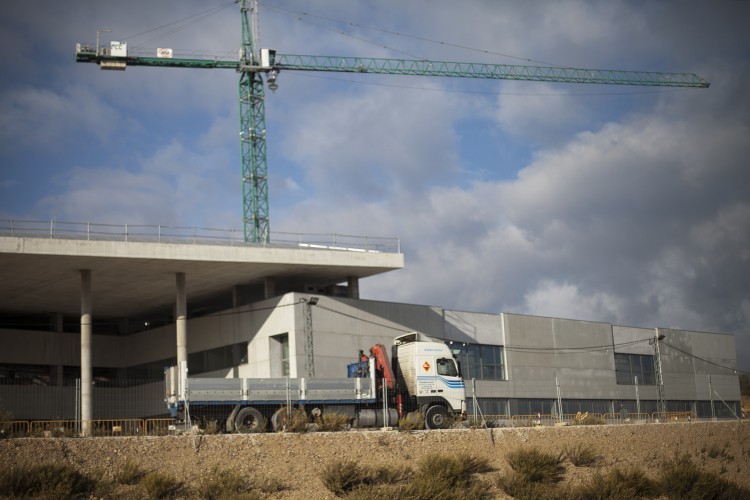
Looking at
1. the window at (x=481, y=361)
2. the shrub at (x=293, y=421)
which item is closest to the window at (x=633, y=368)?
the window at (x=481, y=361)

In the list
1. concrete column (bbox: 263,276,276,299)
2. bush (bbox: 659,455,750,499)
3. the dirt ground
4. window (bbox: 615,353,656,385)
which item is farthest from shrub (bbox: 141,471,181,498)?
window (bbox: 615,353,656,385)

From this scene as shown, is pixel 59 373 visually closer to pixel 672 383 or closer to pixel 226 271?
pixel 226 271

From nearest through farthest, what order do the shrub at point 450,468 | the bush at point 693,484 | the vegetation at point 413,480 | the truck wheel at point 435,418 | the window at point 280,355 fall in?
1. the vegetation at point 413,480
2. the shrub at point 450,468
3. the bush at point 693,484
4. the truck wheel at point 435,418
5. the window at point 280,355

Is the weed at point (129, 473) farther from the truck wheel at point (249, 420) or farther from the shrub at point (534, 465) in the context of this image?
the shrub at point (534, 465)

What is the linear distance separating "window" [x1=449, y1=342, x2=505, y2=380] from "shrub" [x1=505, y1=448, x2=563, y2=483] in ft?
70.3

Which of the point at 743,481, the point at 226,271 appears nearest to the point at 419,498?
the point at 743,481

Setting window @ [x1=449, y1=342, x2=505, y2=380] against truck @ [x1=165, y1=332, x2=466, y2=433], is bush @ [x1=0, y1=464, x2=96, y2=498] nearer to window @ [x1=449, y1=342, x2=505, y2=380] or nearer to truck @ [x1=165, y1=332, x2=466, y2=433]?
truck @ [x1=165, y1=332, x2=466, y2=433]

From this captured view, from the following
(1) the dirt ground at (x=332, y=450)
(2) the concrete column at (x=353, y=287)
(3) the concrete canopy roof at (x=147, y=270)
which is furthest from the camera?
(2) the concrete column at (x=353, y=287)

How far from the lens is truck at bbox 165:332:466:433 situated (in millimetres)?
30281

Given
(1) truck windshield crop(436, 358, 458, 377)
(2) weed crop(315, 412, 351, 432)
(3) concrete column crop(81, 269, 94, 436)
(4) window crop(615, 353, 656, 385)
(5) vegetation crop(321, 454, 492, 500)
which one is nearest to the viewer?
(5) vegetation crop(321, 454, 492, 500)

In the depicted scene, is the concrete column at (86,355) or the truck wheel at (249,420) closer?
the truck wheel at (249,420)

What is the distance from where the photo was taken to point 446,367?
1350 inches

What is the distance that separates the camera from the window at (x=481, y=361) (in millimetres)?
51594

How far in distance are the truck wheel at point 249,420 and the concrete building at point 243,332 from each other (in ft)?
40.9
